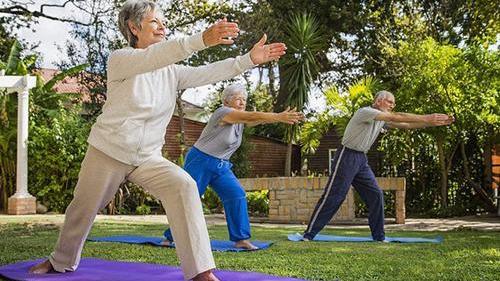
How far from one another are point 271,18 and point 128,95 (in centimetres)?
1451

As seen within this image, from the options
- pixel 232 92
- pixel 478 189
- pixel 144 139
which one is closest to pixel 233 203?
pixel 232 92

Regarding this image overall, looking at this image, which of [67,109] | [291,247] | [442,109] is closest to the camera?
[291,247]

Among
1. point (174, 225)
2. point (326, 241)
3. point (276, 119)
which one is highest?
point (276, 119)

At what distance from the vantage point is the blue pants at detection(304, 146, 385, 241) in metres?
6.41

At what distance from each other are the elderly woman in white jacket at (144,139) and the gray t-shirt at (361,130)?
2881 mm

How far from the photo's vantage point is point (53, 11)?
1723 cm

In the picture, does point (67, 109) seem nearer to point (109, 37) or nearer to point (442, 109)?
point (109, 37)

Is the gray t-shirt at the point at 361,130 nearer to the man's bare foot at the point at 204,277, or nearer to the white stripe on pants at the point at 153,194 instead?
the white stripe on pants at the point at 153,194

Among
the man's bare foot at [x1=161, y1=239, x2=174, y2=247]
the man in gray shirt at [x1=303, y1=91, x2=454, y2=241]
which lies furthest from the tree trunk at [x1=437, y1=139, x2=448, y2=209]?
the man's bare foot at [x1=161, y1=239, x2=174, y2=247]

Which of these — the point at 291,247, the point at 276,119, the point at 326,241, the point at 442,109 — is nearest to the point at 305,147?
the point at 442,109

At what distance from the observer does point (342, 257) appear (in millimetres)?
4902

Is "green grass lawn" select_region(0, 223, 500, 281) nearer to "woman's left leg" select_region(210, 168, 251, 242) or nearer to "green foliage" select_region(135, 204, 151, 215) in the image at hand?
"woman's left leg" select_region(210, 168, 251, 242)

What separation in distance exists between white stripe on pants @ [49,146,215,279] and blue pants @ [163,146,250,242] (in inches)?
71.8

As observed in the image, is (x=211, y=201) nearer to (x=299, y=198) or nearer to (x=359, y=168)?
(x=299, y=198)
